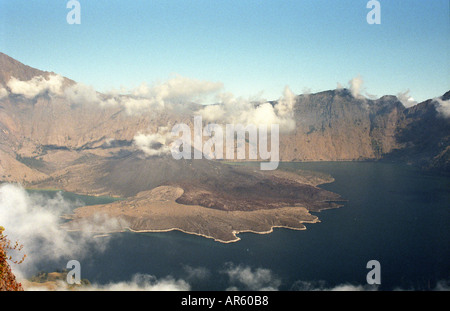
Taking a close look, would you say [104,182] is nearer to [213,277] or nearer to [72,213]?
[72,213]

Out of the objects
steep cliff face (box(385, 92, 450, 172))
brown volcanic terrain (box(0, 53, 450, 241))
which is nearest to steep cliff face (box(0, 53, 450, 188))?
steep cliff face (box(385, 92, 450, 172))

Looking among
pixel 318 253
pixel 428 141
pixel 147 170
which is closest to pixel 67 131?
pixel 147 170

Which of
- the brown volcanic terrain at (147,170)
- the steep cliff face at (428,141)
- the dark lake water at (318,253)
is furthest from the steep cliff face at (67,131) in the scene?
the dark lake water at (318,253)

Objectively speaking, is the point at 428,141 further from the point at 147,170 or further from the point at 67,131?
the point at 67,131

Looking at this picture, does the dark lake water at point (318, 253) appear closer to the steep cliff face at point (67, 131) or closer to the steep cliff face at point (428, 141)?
the steep cliff face at point (428, 141)
